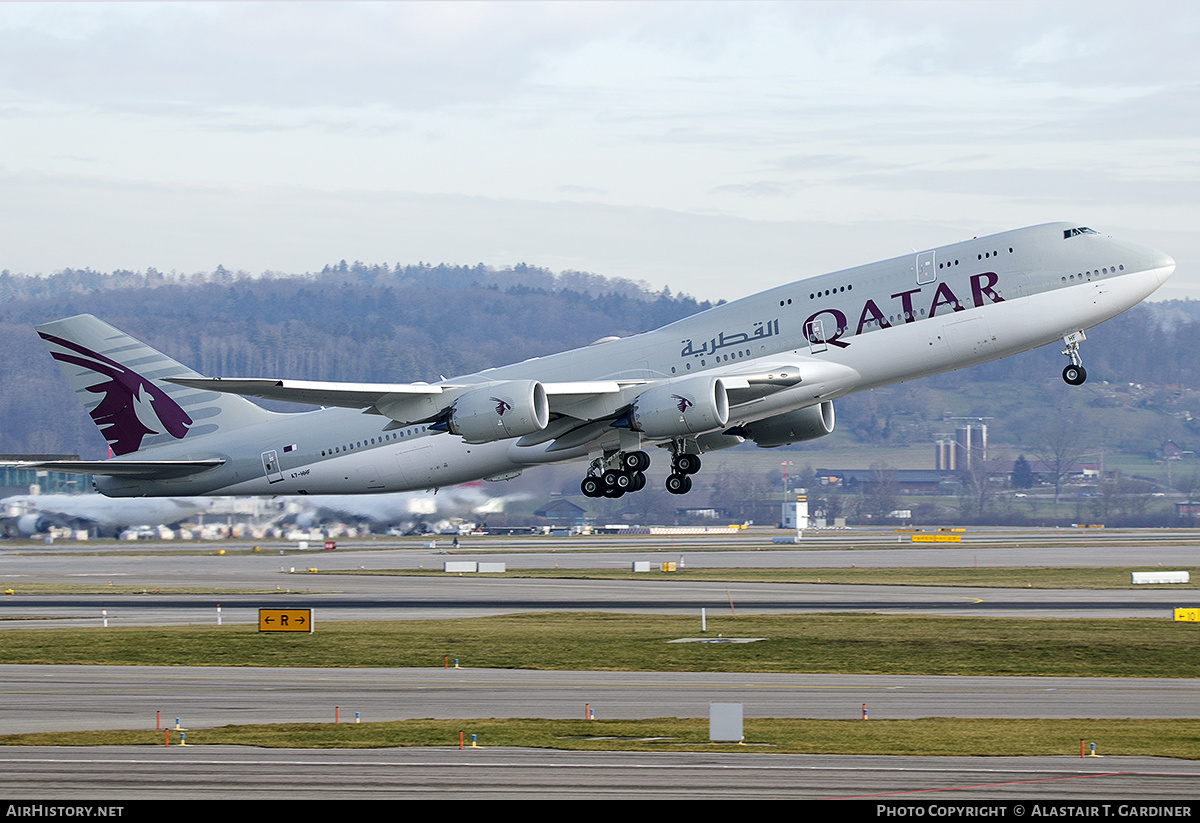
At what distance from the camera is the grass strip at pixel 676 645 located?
4112cm

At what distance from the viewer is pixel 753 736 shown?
28422 millimetres

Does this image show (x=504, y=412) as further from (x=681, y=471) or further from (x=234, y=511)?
(x=234, y=511)

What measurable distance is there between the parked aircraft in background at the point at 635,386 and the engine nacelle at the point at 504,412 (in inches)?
2.8

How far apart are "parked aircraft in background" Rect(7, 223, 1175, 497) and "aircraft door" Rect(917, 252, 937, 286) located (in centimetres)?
4

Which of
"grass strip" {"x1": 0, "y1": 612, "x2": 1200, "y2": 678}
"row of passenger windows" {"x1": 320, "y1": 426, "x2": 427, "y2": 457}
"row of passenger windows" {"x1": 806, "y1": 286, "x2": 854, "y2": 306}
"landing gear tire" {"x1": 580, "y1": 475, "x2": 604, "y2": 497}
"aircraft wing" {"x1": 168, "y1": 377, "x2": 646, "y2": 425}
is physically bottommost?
"grass strip" {"x1": 0, "y1": 612, "x2": 1200, "y2": 678}

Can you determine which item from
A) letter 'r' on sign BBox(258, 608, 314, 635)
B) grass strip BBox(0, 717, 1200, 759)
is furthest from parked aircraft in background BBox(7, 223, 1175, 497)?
grass strip BBox(0, 717, 1200, 759)

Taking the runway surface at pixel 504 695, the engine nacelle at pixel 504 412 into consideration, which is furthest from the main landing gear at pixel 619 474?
the runway surface at pixel 504 695

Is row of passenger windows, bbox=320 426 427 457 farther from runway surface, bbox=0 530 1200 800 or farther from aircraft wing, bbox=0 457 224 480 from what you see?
runway surface, bbox=0 530 1200 800

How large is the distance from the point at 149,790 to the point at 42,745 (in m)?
Answer: 6.10

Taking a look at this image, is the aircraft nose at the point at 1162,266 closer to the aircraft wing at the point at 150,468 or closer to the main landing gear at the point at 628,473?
the main landing gear at the point at 628,473

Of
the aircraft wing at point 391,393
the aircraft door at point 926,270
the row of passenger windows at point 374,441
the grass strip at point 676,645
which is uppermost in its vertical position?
the aircraft door at point 926,270

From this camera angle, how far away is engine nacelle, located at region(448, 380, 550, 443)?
44.9 meters

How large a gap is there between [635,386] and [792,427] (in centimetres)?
814
